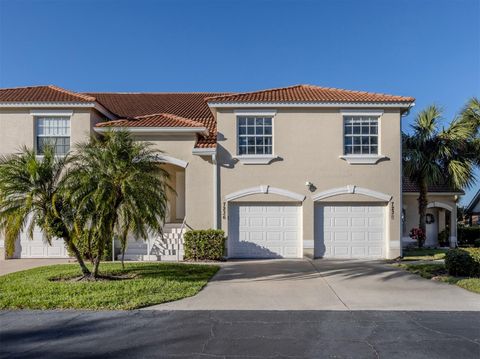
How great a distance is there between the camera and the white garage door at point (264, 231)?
14219 millimetres

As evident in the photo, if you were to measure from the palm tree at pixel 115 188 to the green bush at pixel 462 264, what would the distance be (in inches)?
332

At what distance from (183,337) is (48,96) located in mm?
12659

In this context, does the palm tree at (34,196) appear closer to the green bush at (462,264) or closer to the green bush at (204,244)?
the green bush at (204,244)

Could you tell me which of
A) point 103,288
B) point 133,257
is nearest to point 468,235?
point 133,257

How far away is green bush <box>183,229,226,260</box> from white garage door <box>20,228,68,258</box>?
5285 mm

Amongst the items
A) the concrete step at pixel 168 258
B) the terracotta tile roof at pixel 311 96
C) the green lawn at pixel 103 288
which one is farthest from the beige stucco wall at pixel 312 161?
the green lawn at pixel 103 288

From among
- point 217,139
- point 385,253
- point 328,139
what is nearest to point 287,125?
point 328,139

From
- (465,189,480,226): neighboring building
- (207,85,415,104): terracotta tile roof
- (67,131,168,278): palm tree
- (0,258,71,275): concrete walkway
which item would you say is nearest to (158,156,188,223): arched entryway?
(207,85,415,104): terracotta tile roof

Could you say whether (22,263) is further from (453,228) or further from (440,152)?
(453,228)

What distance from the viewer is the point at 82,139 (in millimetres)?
14406

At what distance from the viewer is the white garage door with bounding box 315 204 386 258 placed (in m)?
14.2

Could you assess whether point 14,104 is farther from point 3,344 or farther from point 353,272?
point 353,272

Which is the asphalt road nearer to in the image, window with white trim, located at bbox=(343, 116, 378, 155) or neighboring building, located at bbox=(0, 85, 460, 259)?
neighboring building, located at bbox=(0, 85, 460, 259)

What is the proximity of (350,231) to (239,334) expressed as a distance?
948 centimetres
